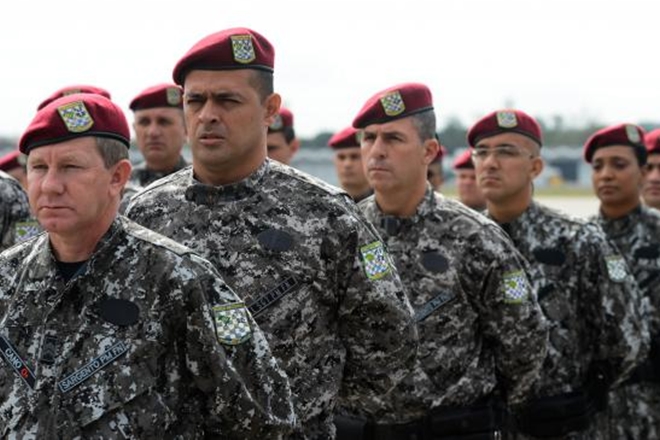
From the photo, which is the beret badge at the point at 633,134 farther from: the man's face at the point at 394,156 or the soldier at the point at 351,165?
the man's face at the point at 394,156

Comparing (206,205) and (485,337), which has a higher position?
(206,205)

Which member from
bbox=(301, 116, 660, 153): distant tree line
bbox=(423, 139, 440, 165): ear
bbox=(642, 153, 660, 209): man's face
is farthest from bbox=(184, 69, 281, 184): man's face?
bbox=(301, 116, 660, 153): distant tree line

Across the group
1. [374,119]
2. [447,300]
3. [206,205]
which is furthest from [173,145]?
[206,205]

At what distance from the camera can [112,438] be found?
2.76 metres

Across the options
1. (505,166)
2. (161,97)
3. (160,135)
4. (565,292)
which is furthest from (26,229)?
(565,292)

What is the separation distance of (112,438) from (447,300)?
2331mm

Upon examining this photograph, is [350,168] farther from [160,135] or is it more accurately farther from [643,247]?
[643,247]

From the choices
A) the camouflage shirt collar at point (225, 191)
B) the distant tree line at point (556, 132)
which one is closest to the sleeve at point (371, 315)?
the camouflage shirt collar at point (225, 191)

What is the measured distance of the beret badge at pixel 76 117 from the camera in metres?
2.91

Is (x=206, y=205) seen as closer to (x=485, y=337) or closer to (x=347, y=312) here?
(x=347, y=312)

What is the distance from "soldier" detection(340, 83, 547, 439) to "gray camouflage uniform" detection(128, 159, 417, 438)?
0.97 metres

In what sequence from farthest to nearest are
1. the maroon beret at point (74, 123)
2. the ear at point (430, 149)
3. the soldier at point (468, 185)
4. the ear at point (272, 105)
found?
the soldier at point (468, 185) < the ear at point (430, 149) < the ear at point (272, 105) < the maroon beret at point (74, 123)

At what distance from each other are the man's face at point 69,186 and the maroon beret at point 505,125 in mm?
3493

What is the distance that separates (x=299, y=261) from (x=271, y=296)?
0.52 ft
